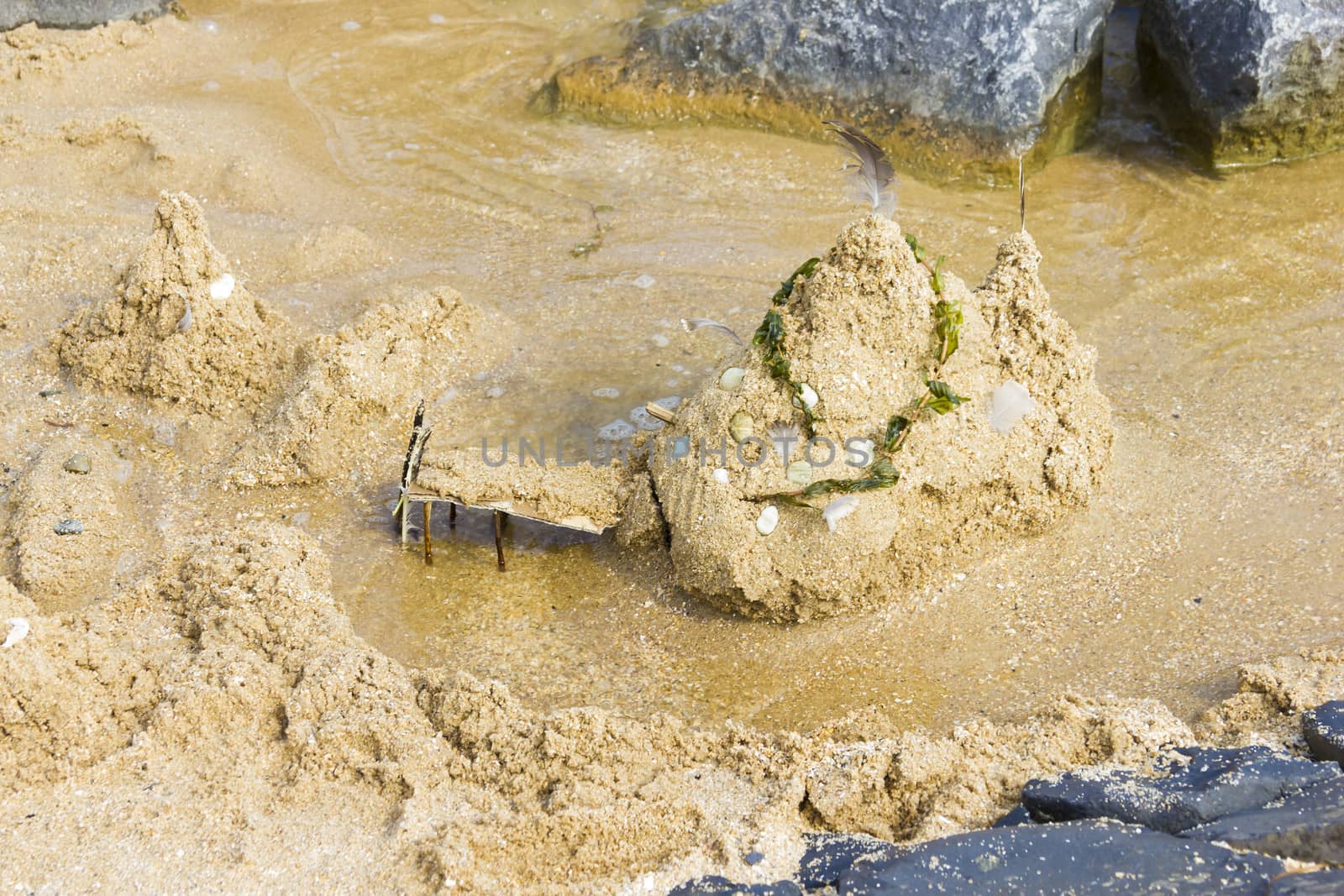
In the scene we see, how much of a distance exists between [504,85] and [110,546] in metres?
4.80

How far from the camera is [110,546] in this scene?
15.0 feet

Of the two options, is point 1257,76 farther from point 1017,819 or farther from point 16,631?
point 16,631

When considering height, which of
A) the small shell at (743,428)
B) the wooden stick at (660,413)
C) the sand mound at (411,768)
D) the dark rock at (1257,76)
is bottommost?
the sand mound at (411,768)

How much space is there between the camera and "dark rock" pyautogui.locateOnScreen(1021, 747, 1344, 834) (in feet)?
9.70

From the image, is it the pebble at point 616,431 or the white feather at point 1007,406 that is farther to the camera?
the pebble at point 616,431

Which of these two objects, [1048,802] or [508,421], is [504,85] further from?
[1048,802]

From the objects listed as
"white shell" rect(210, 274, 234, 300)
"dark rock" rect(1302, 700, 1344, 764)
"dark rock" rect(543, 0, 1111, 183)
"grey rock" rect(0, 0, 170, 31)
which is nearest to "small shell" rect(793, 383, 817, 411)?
"dark rock" rect(1302, 700, 1344, 764)

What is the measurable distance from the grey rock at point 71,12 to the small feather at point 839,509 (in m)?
7.01

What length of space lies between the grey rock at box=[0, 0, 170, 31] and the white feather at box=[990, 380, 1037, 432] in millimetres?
7101

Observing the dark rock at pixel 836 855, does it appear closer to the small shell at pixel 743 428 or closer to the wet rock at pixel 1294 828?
the wet rock at pixel 1294 828

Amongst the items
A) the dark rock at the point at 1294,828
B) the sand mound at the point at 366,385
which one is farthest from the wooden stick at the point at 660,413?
the dark rock at the point at 1294,828

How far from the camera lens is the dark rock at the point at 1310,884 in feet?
8.44

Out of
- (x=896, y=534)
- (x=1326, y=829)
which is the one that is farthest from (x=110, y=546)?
(x=1326, y=829)

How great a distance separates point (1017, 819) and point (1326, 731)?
90cm
